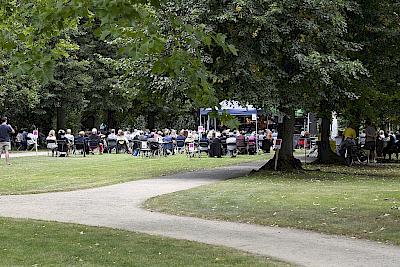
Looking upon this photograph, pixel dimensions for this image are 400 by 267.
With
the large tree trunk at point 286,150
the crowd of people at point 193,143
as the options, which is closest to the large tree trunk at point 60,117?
the crowd of people at point 193,143

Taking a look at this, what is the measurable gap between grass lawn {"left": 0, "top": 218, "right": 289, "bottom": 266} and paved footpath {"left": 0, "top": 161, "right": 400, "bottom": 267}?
2.09 feet

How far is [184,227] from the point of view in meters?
12.1

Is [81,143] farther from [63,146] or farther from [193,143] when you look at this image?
[193,143]

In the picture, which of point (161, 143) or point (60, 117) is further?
point (60, 117)

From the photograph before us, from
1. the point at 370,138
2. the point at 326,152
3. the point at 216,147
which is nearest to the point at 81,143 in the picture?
the point at 216,147

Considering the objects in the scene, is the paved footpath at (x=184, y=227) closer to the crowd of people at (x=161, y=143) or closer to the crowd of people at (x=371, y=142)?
the crowd of people at (x=371, y=142)

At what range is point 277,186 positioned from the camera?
1894 cm

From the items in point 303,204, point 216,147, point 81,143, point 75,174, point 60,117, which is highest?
point 60,117

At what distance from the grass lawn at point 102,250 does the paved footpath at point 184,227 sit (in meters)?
0.64

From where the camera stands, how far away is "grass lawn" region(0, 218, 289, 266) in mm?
8750

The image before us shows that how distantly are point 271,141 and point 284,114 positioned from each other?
19241 mm

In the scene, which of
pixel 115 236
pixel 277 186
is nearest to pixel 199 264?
pixel 115 236

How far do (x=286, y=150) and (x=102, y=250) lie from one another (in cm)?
1597

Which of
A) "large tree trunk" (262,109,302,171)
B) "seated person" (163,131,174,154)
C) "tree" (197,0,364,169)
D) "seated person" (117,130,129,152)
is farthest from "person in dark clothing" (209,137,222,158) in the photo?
"tree" (197,0,364,169)
